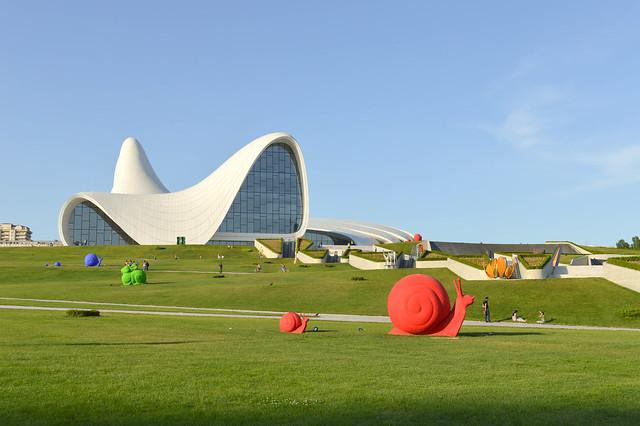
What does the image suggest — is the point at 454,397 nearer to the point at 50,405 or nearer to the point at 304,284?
the point at 50,405

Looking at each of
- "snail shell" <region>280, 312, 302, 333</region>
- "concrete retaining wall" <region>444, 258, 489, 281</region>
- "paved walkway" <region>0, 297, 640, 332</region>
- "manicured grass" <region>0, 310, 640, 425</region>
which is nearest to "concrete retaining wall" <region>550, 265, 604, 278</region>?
"concrete retaining wall" <region>444, 258, 489, 281</region>

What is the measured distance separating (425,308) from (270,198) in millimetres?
88829

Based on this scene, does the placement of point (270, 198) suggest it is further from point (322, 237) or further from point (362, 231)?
point (362, 231)

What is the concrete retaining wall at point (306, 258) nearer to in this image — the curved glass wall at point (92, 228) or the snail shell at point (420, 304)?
the curved glass wall at point (92, 228)

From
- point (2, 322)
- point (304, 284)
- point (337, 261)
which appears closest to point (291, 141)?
point (337, 261)

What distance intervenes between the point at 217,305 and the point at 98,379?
25.4m

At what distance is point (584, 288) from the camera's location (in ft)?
113

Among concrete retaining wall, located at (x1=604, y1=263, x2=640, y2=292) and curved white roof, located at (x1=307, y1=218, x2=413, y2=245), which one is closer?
concrete retaining wall, located at (x1=604, y1=263, x2=640, y2=292)

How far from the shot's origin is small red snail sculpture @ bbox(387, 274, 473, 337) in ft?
61.3

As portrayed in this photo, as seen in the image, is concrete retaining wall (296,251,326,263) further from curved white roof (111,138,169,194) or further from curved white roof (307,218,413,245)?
curved white roof (111,138,169,194)

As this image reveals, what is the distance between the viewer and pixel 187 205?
106000mm

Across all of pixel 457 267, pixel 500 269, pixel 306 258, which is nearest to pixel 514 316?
pixel 500 269

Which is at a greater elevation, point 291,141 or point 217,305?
point 291,141

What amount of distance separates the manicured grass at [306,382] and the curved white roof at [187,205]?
287ft
